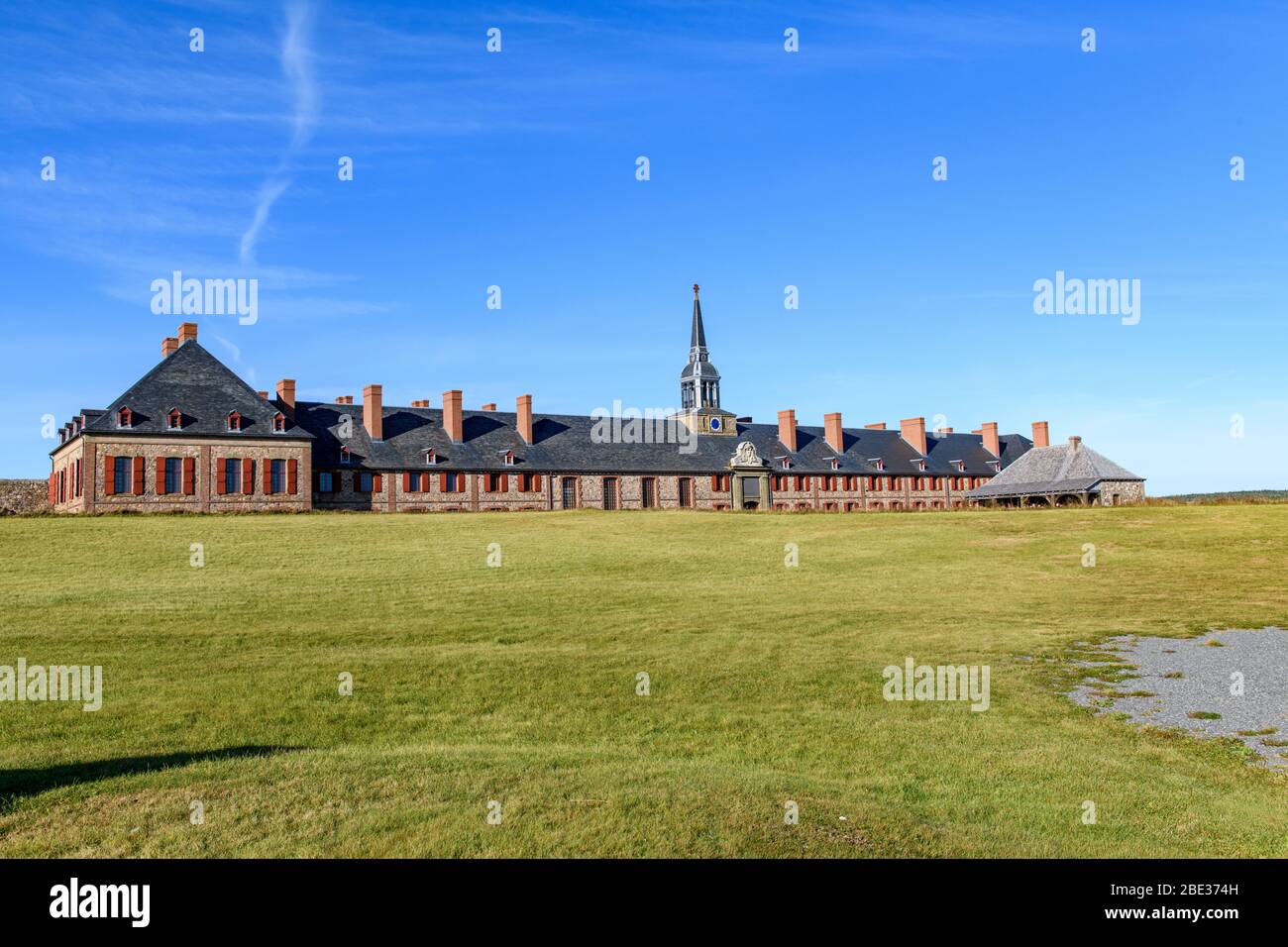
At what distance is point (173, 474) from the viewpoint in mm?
57031

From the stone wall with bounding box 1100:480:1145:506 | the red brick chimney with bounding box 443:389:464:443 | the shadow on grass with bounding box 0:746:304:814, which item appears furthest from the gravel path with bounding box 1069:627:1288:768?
the red brick chimney with bounding box 443:389:464:443

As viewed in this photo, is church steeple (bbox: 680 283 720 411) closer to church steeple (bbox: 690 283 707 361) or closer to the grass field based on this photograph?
church steeple (bbox: 690 283 707 361)

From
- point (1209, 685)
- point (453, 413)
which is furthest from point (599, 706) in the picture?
point (453, 413)

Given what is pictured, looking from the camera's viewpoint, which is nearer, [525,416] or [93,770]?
[93,770]

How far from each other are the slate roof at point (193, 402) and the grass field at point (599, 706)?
17.1 m

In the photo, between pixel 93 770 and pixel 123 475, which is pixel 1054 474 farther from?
pixel 93 770

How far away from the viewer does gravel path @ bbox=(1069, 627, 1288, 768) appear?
15.7 meters

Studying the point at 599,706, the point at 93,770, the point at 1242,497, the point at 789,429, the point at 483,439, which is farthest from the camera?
the point at 789,429

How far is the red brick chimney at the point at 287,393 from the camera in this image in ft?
215

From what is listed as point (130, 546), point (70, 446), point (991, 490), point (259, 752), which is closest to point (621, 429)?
point (991, 490)

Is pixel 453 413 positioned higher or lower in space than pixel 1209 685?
higher

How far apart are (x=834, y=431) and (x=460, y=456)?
33887 mm

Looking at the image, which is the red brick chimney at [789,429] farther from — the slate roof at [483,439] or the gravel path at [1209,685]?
the gravel path at [1209,685]

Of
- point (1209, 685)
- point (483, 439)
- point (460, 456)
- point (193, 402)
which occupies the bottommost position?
point (1209, 685)
